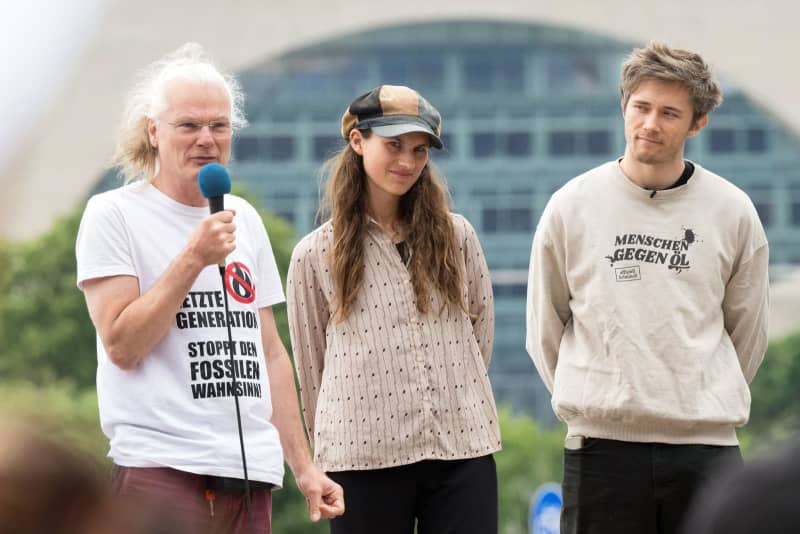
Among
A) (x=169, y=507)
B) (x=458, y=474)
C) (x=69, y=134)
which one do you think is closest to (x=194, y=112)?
(x=458, y=474)

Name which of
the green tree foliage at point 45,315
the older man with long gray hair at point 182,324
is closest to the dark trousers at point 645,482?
the older man with long gray hair at point 182,324

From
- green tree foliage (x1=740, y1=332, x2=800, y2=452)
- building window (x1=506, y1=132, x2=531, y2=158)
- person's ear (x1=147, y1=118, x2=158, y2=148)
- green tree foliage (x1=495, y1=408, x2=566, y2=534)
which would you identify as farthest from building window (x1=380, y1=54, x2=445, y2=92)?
person's ear (x1=147, y1=118, x2=158, y2=148)

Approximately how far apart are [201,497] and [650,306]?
4.59ft

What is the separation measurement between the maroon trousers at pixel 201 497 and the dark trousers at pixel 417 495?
40 centimetres

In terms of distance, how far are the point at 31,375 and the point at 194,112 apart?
43661mm

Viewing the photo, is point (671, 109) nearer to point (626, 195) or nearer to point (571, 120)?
point (626, 195)

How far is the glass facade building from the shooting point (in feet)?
261

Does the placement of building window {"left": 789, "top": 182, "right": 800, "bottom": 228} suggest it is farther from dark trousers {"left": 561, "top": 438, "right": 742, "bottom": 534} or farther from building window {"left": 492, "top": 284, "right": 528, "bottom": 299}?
dark trousers {"left": 561, "top": 438, "right": 742, "bottom": 534}

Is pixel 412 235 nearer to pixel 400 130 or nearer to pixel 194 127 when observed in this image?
pixel 400 130

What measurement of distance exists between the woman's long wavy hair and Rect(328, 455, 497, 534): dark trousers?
1.48 feet

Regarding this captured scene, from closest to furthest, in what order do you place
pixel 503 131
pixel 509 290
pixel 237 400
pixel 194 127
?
1. pixel 237 400
2. pixel 194 127
3. pixel 509 290
4. pixel 503 131

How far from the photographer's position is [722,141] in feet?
263

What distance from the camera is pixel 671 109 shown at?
473 cm

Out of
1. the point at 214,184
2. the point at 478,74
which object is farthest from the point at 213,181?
the point at 478,74
